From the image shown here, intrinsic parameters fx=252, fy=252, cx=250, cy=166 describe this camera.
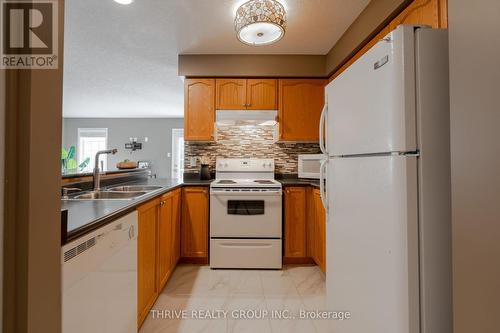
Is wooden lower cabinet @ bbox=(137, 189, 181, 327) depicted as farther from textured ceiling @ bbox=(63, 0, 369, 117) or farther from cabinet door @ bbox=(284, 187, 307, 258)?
textured ceiling @ bbox=(63, 0, 369, 117)

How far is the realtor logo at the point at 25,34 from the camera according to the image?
1.66 ft

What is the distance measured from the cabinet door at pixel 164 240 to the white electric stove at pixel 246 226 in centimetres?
50

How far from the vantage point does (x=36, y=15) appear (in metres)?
0.54

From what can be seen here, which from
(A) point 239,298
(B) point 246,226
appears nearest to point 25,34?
(A) point 239,298

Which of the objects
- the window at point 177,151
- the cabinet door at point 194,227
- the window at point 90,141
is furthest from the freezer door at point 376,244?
the window at point 90,141

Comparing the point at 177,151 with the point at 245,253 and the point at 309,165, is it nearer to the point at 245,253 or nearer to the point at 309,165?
the point at 309,165

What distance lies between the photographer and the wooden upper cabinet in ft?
9.92

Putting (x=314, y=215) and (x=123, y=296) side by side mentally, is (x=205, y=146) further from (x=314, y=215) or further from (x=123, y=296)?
(x=123, y=296)

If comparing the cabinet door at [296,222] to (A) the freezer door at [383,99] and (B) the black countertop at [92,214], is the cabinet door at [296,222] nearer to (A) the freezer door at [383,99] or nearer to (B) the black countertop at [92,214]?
(A) the freezer door at [383,99]

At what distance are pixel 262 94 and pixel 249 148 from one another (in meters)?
0.71

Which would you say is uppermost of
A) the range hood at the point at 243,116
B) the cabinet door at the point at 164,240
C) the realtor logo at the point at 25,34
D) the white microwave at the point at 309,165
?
the range hood at the point at 243,116

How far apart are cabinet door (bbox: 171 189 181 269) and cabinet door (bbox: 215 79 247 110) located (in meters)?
1.16

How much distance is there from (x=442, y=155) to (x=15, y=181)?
129 centimetres

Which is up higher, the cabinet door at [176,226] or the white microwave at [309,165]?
the white microwave at [309,165]
